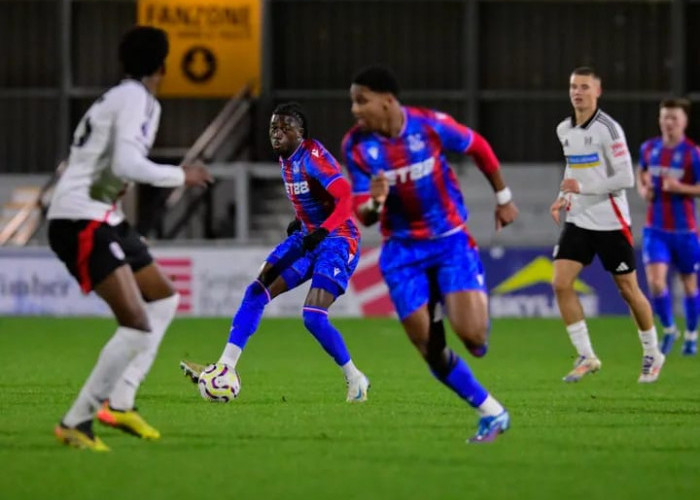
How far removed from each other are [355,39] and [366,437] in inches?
763

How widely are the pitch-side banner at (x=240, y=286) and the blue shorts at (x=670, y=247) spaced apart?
5534mm

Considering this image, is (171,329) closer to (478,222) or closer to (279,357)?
(279,357)

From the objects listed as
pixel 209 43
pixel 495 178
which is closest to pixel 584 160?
pixel 495 178

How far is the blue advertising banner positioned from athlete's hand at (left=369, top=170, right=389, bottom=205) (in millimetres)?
13027

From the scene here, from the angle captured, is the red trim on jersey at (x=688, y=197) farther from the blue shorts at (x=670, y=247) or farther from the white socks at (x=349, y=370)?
the white socks at (x=349, y=370)

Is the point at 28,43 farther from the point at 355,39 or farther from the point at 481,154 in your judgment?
the point at 481,154

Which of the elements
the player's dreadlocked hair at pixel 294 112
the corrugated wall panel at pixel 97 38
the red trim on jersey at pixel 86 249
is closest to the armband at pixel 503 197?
the red trim on jersey at pixel 86 249

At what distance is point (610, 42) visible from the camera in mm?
27219

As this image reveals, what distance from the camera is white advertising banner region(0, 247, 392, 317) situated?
67.2 feet

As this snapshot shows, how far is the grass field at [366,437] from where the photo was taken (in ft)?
22.0

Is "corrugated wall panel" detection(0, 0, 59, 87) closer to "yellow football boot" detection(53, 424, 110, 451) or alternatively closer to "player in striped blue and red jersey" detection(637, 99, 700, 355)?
"player in striped blue and red jersey" detection(637, 99, 700, 355)

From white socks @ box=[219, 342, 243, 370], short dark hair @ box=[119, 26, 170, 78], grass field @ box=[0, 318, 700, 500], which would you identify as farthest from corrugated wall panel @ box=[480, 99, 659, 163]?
short dark hair @ box=[119, 26, 170, 78]

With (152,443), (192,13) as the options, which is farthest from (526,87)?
(152,443)

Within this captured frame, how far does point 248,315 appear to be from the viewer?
34.0 feet
